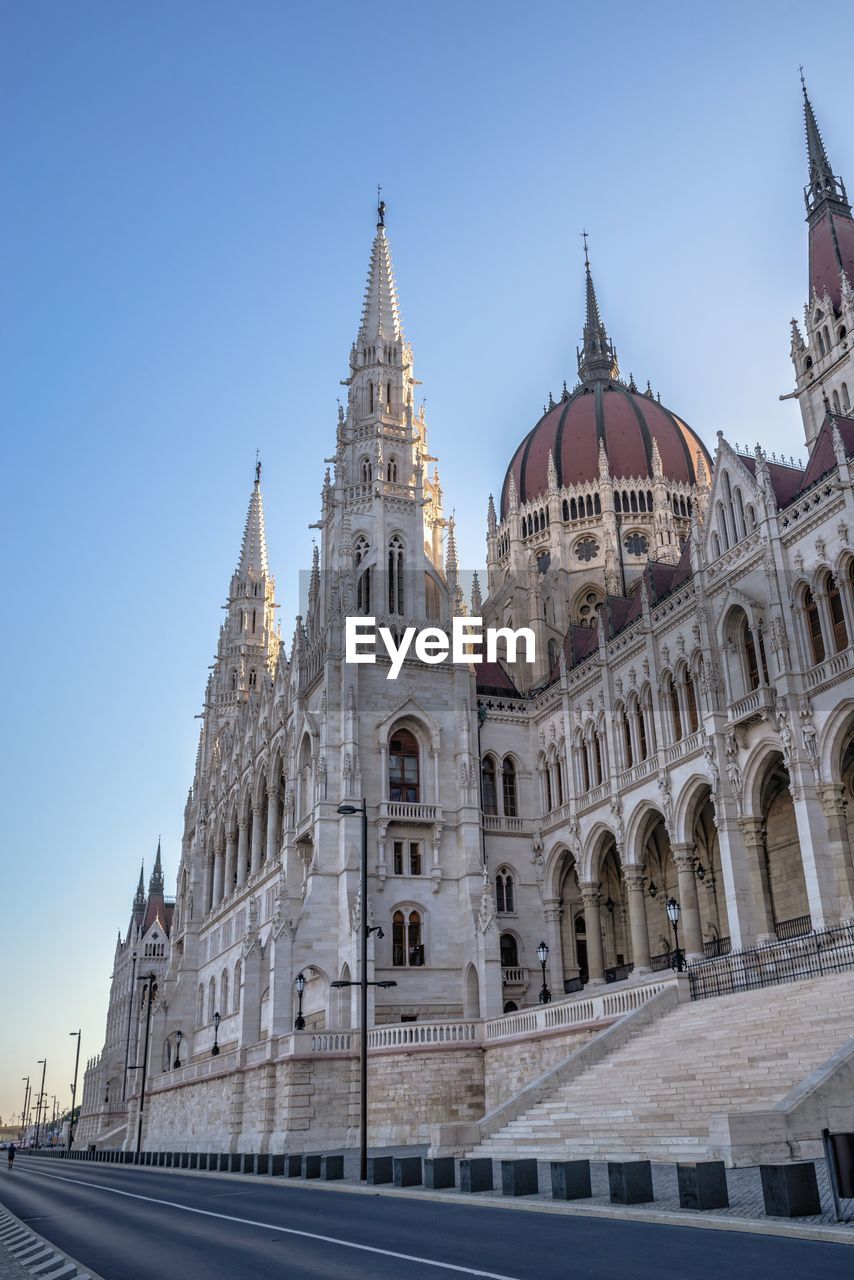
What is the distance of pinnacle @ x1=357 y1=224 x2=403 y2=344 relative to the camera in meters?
Result: 55.2

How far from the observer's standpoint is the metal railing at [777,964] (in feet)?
79.2

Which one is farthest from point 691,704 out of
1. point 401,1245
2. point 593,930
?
point 401,1245

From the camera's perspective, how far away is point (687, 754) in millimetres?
36438

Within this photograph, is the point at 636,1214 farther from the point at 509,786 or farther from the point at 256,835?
the point at 256,835

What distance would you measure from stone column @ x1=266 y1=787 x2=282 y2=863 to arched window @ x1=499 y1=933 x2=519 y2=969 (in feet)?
37.0

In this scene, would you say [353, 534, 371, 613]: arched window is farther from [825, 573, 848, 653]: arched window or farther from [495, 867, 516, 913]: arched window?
[825, 573, 848, 653]: arched window

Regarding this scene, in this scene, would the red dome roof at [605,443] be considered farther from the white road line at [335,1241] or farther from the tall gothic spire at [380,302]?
the white road line at [335,1241]

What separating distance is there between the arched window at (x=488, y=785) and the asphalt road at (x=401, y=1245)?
1095 inches

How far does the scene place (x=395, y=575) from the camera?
48781mm

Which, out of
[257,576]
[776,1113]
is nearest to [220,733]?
[257,576]

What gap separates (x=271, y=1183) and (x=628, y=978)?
19164 mm

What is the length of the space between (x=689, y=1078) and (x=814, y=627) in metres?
15.9

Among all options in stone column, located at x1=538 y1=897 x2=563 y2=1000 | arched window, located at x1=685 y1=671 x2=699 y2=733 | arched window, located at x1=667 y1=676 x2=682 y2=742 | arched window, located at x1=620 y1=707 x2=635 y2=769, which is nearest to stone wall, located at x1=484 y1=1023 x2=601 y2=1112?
stone column, located at x1=538 y1=897 x2=563 y2=1000

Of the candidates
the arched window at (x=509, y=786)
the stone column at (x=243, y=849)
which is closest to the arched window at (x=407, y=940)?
the arched window at (x=509, y=786)
